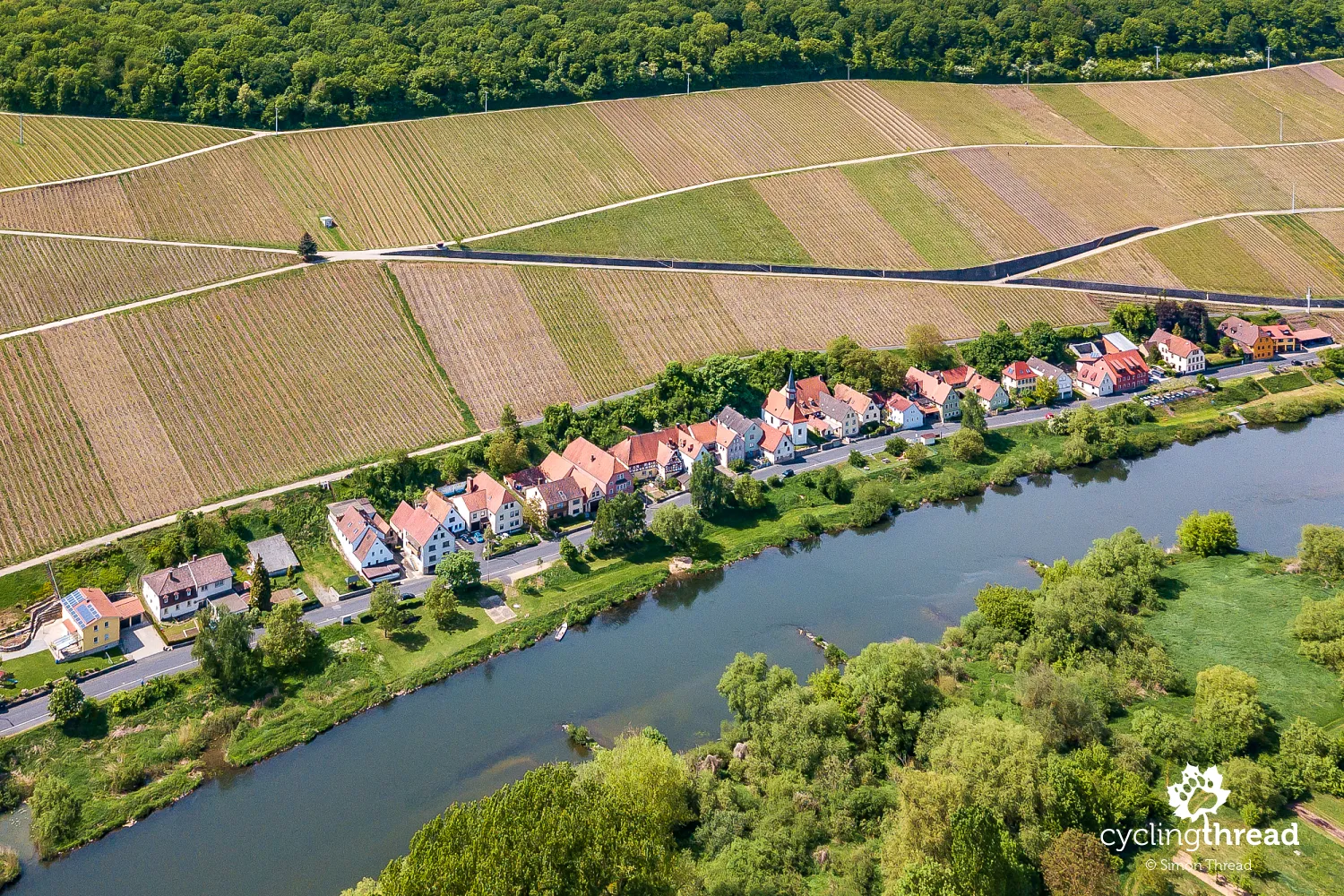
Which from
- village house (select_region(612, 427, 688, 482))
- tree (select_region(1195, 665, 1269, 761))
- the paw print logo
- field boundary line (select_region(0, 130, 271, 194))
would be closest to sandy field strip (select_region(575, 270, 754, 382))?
village house (select_region(612, 427, 688, 482))

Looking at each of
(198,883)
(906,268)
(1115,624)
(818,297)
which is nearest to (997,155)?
(906,268)

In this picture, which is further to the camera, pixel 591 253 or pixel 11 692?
pixel 591 253

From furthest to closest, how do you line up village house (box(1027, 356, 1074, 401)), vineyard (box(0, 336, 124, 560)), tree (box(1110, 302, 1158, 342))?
tree (box(1110, 302, 1158, 342))
village house (box(1027, 356, 1074, 401))
vineyard (box(0, 336, 124, 560))

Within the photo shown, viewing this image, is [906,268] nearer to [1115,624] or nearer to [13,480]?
[1115,624]

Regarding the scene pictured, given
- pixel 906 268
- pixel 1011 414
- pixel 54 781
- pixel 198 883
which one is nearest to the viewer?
pixel 198 883

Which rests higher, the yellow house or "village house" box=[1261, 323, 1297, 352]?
the yellow house

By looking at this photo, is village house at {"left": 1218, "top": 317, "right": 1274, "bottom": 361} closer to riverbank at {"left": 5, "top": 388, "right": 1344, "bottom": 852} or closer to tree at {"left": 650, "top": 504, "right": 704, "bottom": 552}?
riverbank at {"left": 5, "top": 388, "right": 1344, "bottom": 852}

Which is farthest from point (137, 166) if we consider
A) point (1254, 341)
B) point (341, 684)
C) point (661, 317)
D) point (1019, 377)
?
point (1254, 341)

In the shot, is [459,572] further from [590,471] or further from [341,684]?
[590,471]

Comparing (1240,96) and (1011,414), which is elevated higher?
(1240,96)
